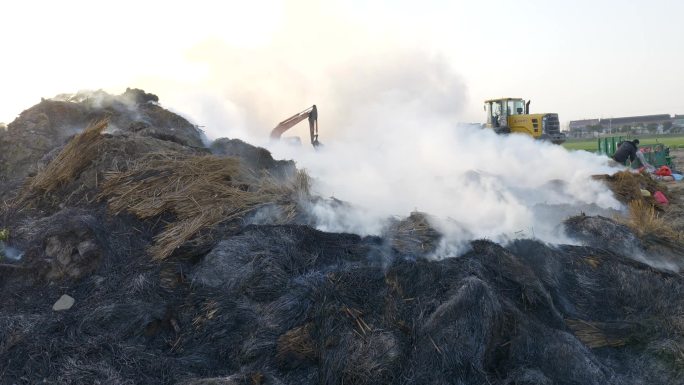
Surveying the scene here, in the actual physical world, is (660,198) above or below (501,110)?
below

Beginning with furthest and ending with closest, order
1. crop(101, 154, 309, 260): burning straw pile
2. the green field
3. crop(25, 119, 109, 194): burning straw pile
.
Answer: the green field
crop(25, 119, 109, 194): burning straw pile
crop(101, 154, 309, 260): burning straw pile

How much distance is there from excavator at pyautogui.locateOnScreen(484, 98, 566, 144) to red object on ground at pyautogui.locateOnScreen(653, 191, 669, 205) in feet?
29.5

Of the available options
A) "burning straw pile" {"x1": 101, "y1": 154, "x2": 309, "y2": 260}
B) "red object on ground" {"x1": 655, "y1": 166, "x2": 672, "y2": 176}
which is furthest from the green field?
"burning straw pile" {"x1": 101, "y1": 154, "x2": 309, "y2": 260}

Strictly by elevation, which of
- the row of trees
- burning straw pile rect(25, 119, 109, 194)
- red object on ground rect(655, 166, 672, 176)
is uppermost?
burning straw pile rect(25, 119, 109, 194)

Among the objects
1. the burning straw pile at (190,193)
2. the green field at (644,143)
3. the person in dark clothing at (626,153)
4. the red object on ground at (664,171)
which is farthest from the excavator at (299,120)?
the green field at (644,143)

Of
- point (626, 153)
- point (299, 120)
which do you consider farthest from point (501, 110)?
point (299, 120)

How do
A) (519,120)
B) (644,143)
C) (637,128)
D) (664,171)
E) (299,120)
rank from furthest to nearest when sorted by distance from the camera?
(637,128) → (644,143) → (519,120) → (664,171) → (299,120)

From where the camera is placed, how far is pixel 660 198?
10422mm

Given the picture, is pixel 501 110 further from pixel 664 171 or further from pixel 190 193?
pixel 190 193

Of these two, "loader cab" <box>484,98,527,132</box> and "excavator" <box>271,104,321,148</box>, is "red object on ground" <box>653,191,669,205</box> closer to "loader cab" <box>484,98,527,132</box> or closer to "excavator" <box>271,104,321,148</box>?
"excavator" <box>271,104,321,148</box>

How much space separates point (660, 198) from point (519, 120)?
10.3 metres

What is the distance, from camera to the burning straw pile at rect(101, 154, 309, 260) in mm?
Result: 5797

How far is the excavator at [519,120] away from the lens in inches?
781

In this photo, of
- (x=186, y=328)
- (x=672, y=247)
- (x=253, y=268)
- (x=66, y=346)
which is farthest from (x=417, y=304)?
(x=672, y=247)
